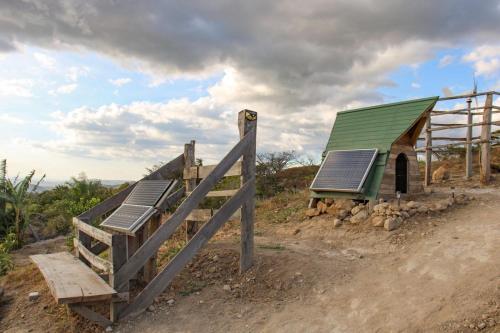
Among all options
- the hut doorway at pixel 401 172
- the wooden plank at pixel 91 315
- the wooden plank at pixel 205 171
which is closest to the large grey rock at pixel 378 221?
the hut doorway at pixel 401 172

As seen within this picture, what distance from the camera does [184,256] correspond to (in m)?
6.08

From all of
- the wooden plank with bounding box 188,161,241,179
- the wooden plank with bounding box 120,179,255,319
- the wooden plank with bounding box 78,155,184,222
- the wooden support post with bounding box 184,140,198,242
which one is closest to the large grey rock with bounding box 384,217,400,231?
the wooden plank with bounding box 120,179,255,319

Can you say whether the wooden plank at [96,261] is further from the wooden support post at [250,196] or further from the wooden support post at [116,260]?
the wooden support post at [250,196]

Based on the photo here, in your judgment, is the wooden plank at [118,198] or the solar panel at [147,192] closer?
the solar panel at [147,192]

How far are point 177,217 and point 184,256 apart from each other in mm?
615

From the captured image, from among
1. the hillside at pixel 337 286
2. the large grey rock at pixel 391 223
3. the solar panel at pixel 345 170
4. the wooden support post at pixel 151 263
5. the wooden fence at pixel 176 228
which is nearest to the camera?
the hillside at pixel 337 286

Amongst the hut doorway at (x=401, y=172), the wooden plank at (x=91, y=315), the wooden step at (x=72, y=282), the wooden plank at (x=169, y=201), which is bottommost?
the wooden plank at (x=91, y=315)

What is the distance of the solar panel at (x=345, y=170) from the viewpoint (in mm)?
9289

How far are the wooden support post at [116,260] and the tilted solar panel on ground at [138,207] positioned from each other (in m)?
0.42

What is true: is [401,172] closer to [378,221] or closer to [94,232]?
[378,221]

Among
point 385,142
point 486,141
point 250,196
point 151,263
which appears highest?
point 486,141

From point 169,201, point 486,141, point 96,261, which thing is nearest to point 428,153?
point 486,141

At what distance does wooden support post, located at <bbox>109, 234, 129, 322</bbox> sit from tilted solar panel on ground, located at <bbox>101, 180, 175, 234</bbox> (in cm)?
42

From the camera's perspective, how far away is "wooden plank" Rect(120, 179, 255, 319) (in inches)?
226
